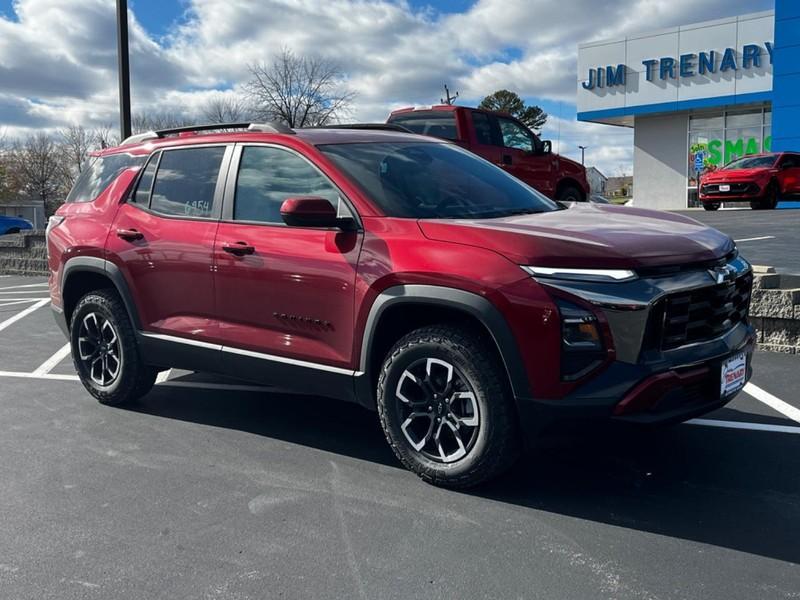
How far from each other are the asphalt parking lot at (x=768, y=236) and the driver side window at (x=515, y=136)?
3389 millimetres

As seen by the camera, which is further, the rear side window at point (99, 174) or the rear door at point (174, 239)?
the rear side window at point (99, 174)

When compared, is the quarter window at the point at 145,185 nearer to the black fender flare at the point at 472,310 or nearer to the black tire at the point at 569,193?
the black fender flare at the point at 472,310

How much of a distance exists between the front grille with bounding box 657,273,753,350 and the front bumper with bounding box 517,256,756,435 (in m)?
0.01

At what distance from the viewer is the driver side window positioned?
12383 mm

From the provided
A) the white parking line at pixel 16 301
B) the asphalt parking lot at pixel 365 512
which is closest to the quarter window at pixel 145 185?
the asphalt parking lot at pixel 365 512

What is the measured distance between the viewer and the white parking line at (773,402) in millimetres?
5160

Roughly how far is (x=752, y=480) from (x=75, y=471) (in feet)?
11.5

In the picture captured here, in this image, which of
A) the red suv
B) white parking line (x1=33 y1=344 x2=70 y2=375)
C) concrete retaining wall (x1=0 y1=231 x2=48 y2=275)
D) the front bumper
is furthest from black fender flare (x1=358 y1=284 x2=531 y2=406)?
concrete retaining wall (x1=0 y1=231 x2=48 y2=275)

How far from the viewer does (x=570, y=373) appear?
3.54 metres

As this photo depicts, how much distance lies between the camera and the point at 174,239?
501 cm

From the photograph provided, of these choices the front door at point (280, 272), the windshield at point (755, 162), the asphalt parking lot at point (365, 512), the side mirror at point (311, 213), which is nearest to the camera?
the asphalt parking lot at point (365, 512)

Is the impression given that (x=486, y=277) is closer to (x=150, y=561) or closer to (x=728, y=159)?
(x=150, y=561)

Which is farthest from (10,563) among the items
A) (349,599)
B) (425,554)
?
(425,554)

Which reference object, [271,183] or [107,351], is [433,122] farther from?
[271,183]
